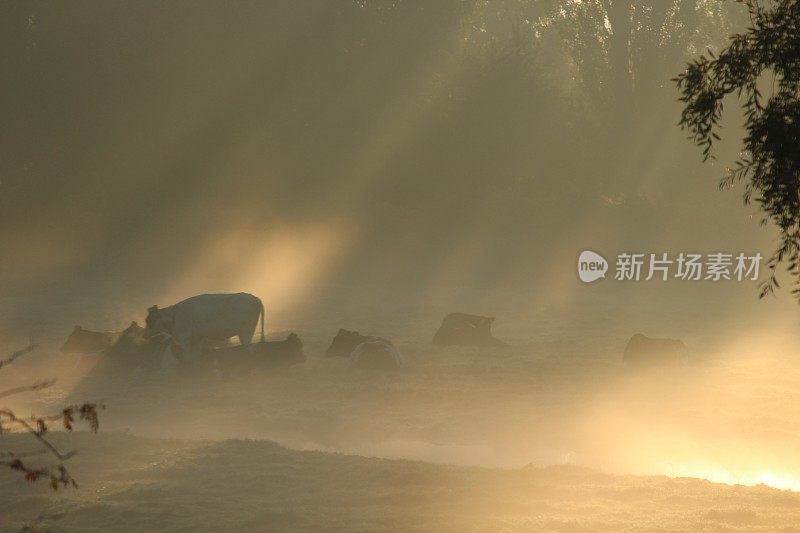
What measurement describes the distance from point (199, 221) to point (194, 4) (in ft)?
26.5

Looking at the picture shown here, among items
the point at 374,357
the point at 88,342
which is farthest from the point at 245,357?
the point at 88,342

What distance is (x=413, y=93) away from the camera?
133 feet

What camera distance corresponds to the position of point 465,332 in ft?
76.2

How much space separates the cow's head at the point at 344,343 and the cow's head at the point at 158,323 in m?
3.27

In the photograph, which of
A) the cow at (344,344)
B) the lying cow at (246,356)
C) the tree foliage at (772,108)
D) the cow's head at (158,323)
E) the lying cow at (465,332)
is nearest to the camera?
the tree foliage at (772,108)

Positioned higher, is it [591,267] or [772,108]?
[591,267]

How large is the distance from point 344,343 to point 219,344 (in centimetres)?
260

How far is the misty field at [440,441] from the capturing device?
9.89 meters

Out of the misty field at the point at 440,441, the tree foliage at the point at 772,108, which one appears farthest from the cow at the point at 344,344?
the tree foliage at the point at 772,108

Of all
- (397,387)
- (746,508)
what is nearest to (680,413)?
(397,387)

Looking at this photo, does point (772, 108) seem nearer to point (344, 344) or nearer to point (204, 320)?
point (344, 344)

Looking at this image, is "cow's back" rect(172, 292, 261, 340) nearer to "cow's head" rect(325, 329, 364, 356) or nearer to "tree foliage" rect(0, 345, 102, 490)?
"cow's head" rect(325, 329, 364, 356)

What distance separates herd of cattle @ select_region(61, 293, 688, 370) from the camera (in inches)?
767

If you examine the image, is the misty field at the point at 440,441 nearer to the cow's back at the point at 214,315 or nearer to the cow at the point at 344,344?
the cow at the point at 344,344
